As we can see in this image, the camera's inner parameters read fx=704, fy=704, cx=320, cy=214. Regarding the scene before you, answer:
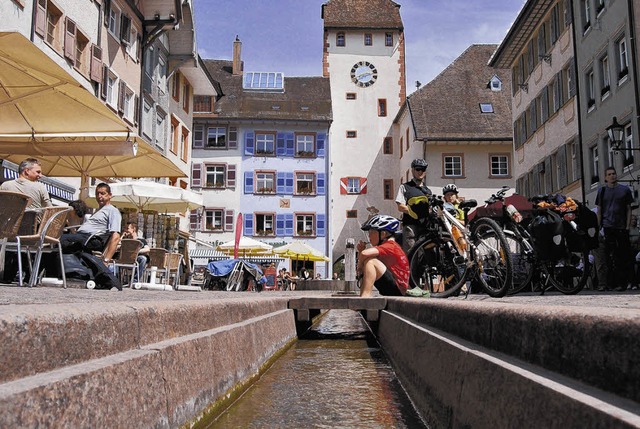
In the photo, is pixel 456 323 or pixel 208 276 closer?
pixel 456 323

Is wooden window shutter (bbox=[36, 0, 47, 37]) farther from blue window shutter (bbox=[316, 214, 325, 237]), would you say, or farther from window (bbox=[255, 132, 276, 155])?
blue window shutter (bbox=[316, 214, 325, 237])

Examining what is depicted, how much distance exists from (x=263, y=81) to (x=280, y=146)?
725 cm

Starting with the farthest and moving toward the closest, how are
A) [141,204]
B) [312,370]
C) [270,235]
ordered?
[270,235] < [141,204] < [312,370]

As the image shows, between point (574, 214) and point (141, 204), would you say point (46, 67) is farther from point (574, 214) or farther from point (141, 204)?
point (141, 204)

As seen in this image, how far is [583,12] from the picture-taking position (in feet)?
73.8

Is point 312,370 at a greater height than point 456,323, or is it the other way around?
point 456,323

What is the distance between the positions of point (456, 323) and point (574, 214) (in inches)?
213

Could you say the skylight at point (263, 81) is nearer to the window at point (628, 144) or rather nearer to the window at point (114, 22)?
the window at point (114, 22)

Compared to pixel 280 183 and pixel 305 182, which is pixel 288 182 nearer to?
pixel 280 183

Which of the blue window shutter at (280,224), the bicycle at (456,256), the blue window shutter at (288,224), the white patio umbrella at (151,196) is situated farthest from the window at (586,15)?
the blue window shutter at (280,224)

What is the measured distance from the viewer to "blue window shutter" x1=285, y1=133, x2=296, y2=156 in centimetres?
4631

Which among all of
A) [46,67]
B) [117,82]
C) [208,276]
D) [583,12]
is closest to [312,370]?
[46,67]

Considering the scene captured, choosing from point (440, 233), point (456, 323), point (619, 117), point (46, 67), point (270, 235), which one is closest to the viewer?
point (456, 323)

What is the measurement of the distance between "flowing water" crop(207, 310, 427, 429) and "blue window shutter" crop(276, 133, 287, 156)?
129 feet
